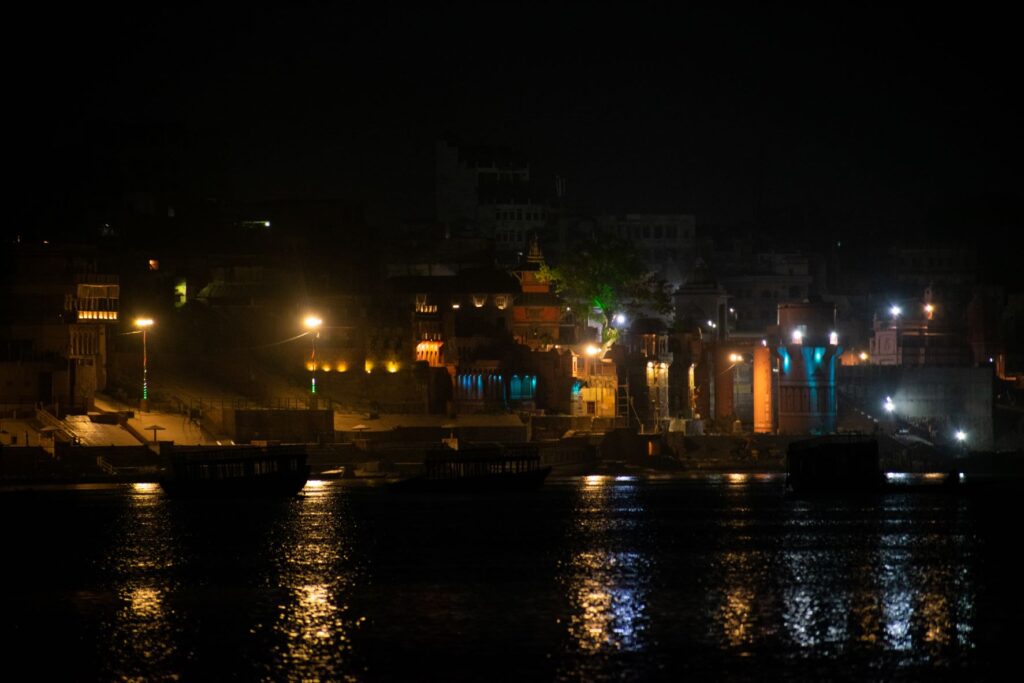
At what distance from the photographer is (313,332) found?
116375mm

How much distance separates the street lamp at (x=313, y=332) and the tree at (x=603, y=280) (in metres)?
19.9

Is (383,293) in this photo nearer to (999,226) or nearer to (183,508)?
(183,508)

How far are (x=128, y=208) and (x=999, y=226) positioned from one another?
86060mm

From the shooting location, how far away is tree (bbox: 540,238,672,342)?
131 m

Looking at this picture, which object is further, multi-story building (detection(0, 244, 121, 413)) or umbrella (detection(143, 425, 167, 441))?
multi-story building (detection(0, 244, 121, 413))

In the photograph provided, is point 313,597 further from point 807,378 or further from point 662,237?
point 662,237

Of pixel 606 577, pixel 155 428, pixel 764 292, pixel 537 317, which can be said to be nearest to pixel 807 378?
pixel 537 317

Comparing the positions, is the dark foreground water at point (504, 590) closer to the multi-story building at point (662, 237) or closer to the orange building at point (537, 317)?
the orange building at point (537, 317)

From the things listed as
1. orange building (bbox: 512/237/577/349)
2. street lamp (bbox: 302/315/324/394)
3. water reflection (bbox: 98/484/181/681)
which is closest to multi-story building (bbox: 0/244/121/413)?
street lamp (bbox: 302/315/324/394)

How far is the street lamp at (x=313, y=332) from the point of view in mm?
107125

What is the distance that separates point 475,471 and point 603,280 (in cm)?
3820

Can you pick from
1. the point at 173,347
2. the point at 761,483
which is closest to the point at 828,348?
the point at 761,483

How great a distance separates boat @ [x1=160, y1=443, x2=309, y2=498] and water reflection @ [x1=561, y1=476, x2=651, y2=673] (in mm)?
15097

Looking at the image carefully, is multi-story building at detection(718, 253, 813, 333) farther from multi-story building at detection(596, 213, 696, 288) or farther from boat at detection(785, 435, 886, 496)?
boat at detection(785, 435, 886, 496)
